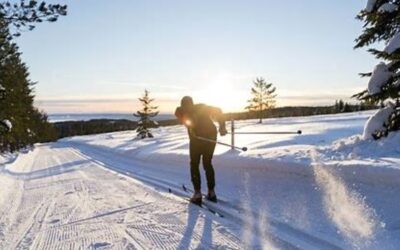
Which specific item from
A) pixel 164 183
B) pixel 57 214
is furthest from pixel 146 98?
pixel 57 214

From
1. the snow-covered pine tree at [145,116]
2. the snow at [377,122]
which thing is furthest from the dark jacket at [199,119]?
the snow-covered pine tree at [145,116]

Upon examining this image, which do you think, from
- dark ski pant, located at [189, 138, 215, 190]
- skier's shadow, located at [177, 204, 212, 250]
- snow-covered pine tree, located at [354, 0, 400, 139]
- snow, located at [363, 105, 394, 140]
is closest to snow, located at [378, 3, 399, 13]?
snow-covered pine tree, located at [354, 0, 400, 139]

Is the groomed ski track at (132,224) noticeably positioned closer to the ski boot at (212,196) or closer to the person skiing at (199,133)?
the ski boot at (212,196)

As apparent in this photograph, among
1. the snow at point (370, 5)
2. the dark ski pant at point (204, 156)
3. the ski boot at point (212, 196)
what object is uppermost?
the snow at point (370, 5)

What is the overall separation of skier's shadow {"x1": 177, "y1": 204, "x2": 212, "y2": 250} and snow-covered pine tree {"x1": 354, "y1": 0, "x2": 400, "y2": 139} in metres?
5.05

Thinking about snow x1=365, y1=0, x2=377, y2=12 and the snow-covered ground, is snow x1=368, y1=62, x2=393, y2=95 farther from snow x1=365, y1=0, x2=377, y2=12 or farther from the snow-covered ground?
snow x1=365, y1=0, x2=377, y2=12

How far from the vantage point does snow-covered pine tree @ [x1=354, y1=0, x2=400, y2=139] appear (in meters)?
10.0

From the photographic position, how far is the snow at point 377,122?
10133mm

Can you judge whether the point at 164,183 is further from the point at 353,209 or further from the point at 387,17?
the point at 387,17

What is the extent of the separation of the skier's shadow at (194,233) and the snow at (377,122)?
16.0 ft

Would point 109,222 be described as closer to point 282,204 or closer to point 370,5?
point 282,204

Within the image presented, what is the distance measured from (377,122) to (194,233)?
610cm

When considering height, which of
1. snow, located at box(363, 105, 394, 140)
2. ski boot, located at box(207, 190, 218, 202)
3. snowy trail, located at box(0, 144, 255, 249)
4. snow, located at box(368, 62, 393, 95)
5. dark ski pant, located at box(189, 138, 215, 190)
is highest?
snow, located at box(368, 62, 393, 95)

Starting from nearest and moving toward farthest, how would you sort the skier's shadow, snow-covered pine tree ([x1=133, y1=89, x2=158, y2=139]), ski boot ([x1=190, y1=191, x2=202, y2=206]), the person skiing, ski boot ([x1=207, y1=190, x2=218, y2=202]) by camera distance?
the skier's shadow → ski boot ([x1=190, y1=191, x2=202, y2=206]) → ski boot ([x1=207, y1=190, x2=218, y2=202]) → the person skiing → snow-covered pine tree ([x1=133, y1=89, x2=158, y2=139])
